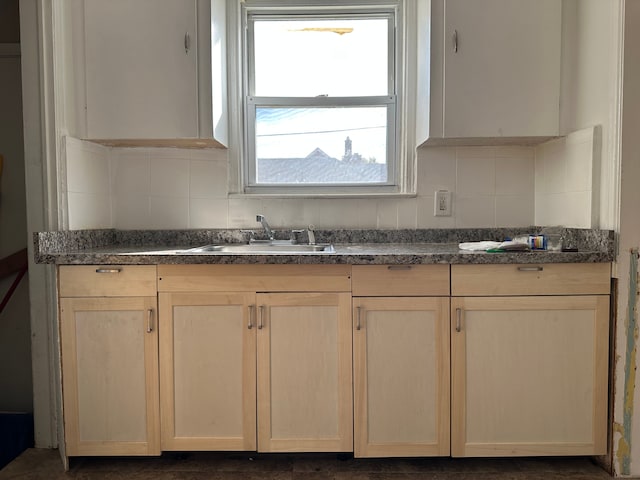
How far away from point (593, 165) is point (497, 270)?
59 centimetres

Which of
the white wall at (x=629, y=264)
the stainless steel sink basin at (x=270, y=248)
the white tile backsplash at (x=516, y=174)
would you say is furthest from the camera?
the white tile backsplash at (x=516, y=174)

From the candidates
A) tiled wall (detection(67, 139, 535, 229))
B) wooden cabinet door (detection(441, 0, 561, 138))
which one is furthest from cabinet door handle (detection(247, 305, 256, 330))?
wooden cabinet door (detection(441, 0, 561, 138))

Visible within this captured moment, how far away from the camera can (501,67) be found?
75.9 inches

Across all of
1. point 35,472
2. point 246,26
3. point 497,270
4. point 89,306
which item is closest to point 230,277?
point 89,306

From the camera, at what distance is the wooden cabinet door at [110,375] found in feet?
5.67

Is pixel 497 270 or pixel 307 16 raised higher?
pixel 307 16

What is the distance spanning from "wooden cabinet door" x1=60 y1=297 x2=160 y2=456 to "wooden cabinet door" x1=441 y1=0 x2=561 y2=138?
1.54m

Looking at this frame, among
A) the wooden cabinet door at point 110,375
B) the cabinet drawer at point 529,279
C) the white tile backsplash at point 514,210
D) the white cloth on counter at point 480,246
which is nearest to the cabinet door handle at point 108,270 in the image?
the wooden cabinet door at point 110,375

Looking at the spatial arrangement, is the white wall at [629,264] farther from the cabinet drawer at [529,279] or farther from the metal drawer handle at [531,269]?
the metal drawer handle at [531,269]

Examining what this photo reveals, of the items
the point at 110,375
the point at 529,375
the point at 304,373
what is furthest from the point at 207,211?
the point at 529,375

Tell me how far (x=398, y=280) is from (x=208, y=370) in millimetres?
811

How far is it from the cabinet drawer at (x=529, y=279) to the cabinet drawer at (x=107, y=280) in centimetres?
118

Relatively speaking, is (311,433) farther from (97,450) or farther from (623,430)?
(623,430)

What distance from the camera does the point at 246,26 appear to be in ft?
7.55
